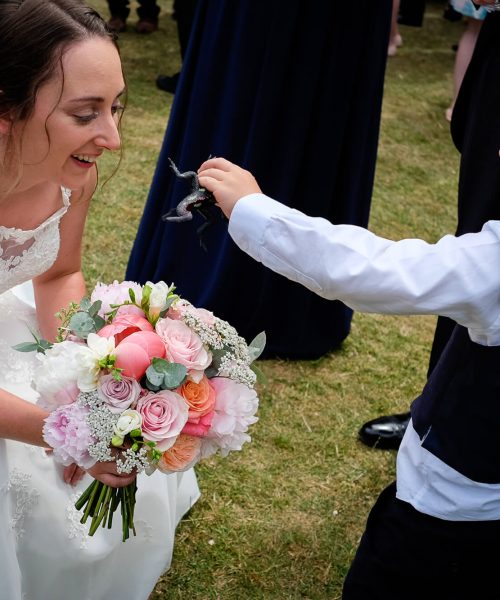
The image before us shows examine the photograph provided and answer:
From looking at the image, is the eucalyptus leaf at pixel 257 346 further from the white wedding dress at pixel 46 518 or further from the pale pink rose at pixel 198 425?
the white wedding dress at pixel 46 518

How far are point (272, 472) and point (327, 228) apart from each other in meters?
1.58

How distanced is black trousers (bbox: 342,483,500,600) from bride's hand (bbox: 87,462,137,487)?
687mm

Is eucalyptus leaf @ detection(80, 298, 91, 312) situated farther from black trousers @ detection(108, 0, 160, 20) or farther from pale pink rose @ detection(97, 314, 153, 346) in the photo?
black trousers @ detection(108, 0, 160, 20)

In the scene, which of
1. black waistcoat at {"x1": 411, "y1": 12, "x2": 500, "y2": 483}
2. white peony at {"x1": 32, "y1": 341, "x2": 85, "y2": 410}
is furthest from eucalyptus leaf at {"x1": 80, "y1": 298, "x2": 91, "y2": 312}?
black waistcoat at {"x1": 411, "y1": 12, "x2": 500, "y2": 483}

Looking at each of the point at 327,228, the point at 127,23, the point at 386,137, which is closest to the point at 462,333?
the point at 327,228

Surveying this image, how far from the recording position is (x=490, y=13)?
235 cm

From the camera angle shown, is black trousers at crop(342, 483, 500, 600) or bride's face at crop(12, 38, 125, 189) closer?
bride's face at crop(12, 38, 125, 189)

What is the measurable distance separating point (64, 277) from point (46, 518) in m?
0.73

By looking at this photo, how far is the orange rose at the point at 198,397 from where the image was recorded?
1.75m

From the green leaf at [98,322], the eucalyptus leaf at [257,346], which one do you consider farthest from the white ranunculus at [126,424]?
the eucalyptus leaf at [257,346]

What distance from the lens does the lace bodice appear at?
2.24 m

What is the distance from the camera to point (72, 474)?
2.18 metres

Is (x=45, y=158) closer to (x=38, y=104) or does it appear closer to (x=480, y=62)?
(x=38, y=104)

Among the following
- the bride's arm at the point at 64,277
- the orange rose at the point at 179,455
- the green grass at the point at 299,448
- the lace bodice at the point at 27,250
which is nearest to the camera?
the orange rose at the point at 179,455
